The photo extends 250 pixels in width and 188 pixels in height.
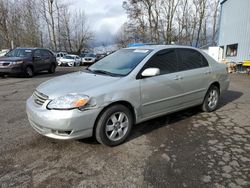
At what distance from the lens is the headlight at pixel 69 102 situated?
2.97 m

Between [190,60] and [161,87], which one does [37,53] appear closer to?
[190,60]

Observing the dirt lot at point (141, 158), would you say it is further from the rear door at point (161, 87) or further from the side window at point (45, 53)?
the side window at point (45, 53)

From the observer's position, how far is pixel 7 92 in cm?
775

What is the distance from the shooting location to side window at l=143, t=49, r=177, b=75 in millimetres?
3903

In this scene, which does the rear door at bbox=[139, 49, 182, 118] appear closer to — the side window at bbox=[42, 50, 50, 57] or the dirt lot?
the dirt lot

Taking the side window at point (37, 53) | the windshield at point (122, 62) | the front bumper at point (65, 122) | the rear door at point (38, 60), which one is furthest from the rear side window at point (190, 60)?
the side window at point (37, 53)

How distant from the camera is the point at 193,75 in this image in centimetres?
452

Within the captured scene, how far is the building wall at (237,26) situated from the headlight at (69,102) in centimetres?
1515

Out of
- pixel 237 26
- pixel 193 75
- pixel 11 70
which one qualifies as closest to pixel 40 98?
pixel 193 75

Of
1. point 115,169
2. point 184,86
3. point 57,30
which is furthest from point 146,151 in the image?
point 57,30

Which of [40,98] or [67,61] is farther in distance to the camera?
[67,61]

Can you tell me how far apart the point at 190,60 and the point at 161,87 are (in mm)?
1238

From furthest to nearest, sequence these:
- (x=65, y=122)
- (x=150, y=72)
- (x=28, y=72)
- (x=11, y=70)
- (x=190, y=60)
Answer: (x=28, y=72) < (x=11, y=70) < (x=190, y=60) < (x=150, y=72) < (x=65, y=122)

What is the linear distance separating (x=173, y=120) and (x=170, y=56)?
4.62ft
